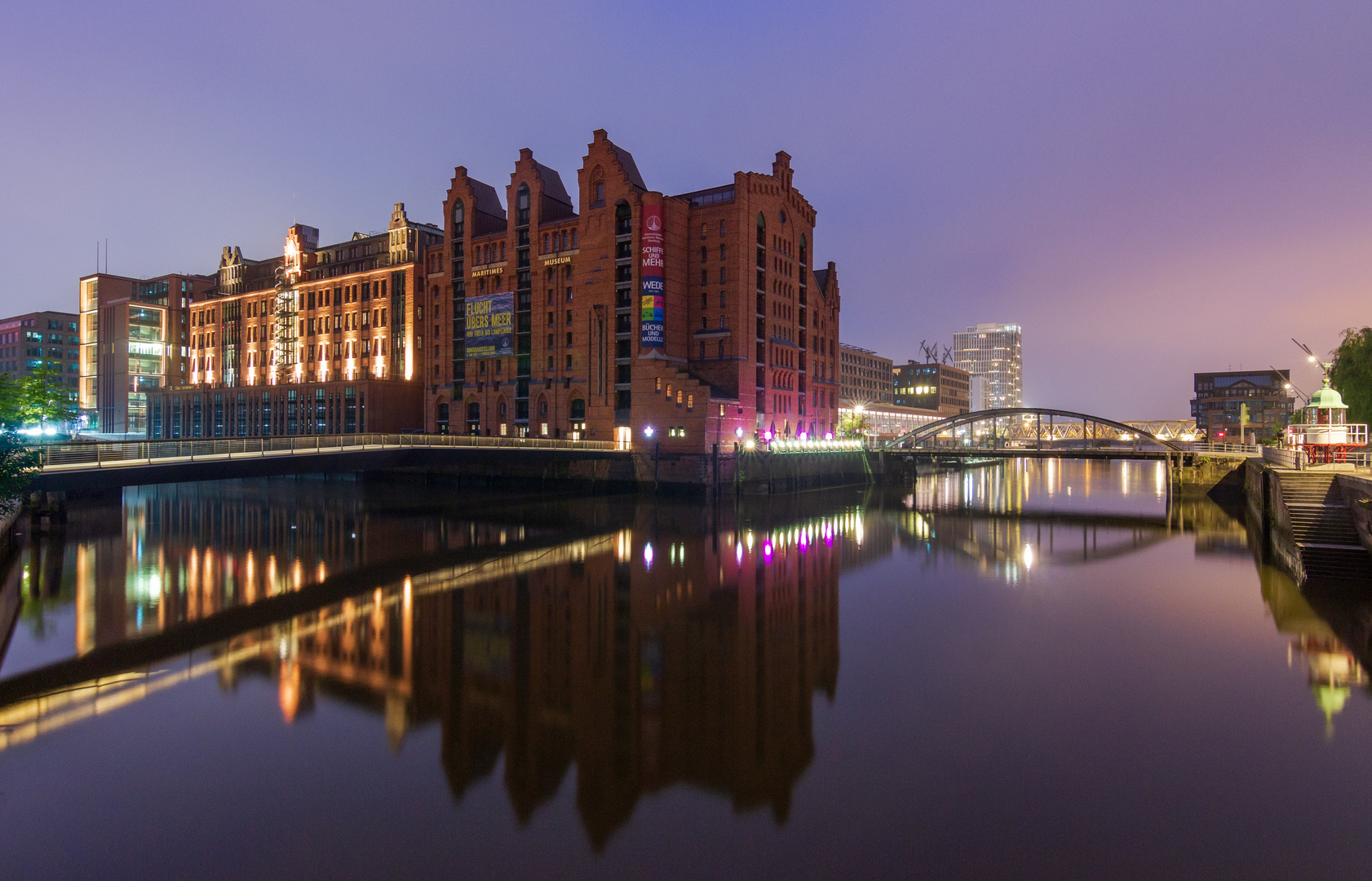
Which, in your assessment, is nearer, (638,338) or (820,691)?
(820,691)

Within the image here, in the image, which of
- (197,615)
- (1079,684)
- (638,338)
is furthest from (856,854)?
(638,338)

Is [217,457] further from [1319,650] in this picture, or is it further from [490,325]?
[490,325]

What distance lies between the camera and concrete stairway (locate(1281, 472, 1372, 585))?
2672 cm

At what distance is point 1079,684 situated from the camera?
1714cm

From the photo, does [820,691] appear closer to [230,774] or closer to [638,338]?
[230,774]

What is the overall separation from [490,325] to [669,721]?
6740 centimetres

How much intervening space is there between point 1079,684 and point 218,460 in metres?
33.9

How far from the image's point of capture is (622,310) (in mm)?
67938

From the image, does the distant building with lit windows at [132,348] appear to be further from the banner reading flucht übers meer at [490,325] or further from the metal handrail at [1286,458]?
the metal handrail at [1286,458]

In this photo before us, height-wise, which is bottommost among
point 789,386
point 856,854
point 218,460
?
point 856,854

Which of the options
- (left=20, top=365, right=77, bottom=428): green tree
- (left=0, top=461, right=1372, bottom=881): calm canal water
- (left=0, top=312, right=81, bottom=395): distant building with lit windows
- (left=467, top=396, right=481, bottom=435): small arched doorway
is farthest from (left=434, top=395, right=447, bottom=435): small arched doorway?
(left=0, top=312, right=81, bottom=395): distant building with lit windows

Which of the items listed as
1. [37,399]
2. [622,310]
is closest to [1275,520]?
[622,310]

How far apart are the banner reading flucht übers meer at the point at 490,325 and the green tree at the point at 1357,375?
6802 centimetres

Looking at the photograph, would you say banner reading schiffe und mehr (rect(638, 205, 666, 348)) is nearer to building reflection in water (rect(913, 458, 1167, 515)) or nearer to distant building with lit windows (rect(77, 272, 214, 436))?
building reflection in water (rect(913, 458, 1167, 515))
